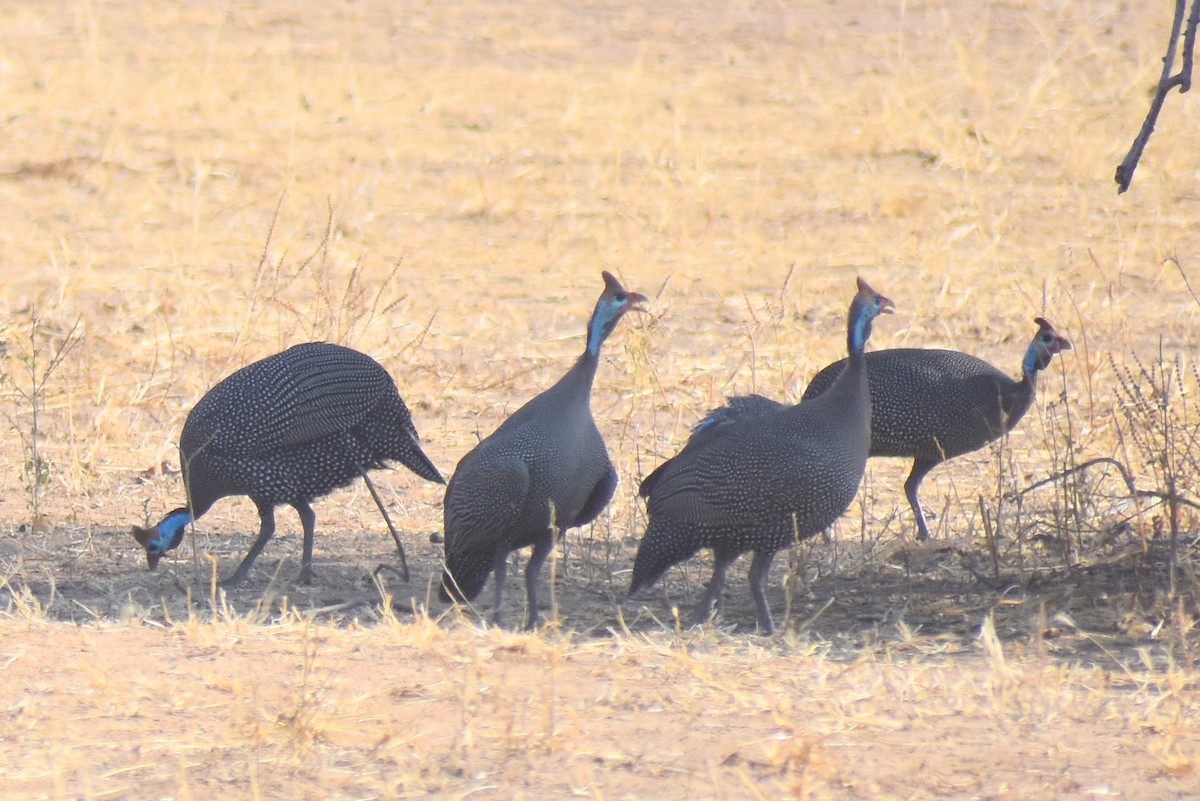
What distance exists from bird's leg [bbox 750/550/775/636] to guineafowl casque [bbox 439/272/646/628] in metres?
0.51

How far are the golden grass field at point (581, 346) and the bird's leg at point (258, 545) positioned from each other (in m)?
0.12

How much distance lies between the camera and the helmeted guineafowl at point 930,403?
→ 6297mm

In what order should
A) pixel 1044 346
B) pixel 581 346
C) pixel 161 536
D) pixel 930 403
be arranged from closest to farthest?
pixel 161 536
pixel 930 403
pixel 1044 346
pixel 581 346

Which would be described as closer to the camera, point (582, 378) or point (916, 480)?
point (582, 378)

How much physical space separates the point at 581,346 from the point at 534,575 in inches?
143

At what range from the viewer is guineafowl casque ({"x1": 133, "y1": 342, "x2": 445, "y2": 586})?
5.62m

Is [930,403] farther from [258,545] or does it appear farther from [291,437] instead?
[258,545]

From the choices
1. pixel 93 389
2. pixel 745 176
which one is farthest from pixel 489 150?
pixel 93 389

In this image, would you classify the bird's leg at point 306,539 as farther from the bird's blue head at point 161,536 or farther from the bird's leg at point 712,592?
the bird's leg at point 712,592

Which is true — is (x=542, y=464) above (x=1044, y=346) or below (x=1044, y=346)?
below

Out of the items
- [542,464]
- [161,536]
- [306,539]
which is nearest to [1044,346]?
[542,464]

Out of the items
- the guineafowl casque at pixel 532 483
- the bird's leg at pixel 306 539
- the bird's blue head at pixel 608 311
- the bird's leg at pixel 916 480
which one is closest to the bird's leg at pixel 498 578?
the guineafowl casque at pixel 532 483

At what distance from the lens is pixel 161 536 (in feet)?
18.0

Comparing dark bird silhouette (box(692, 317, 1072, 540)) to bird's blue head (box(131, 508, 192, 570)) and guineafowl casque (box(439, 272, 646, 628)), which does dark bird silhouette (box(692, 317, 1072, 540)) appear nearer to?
guineafowl casque (box(439, 272, 646, 628))
